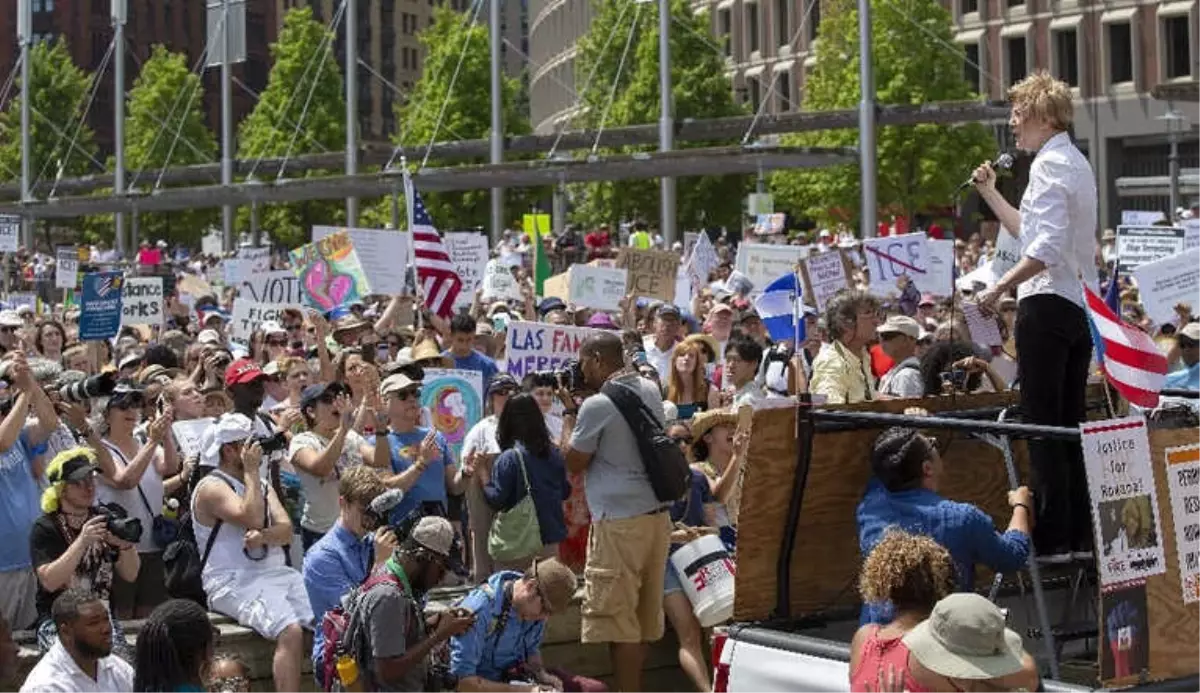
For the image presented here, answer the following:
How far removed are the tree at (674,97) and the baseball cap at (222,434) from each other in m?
54.4

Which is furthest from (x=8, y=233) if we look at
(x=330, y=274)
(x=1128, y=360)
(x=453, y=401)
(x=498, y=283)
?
(x=1128, y=360)

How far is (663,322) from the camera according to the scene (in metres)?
16.2

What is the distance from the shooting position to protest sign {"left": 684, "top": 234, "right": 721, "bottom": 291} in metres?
24.0

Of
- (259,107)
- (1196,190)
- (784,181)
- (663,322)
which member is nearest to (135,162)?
(259,107)

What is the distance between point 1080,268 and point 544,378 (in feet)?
17.4

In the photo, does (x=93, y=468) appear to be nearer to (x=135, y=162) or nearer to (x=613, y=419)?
(x=613, y=419)

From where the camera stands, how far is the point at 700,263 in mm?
24188

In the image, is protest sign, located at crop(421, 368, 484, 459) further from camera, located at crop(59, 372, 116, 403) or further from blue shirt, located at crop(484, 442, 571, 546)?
camera, located at crop(59, 372, 116, 403)

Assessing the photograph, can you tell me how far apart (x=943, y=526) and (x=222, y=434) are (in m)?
4.15

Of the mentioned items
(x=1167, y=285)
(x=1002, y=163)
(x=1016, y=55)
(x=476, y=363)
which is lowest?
(x=476, y=363)

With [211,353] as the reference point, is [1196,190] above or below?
above

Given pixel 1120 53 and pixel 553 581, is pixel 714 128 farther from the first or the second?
pixel 553 581

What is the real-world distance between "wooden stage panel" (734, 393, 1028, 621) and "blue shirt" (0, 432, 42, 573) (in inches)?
156

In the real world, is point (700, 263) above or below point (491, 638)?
above
